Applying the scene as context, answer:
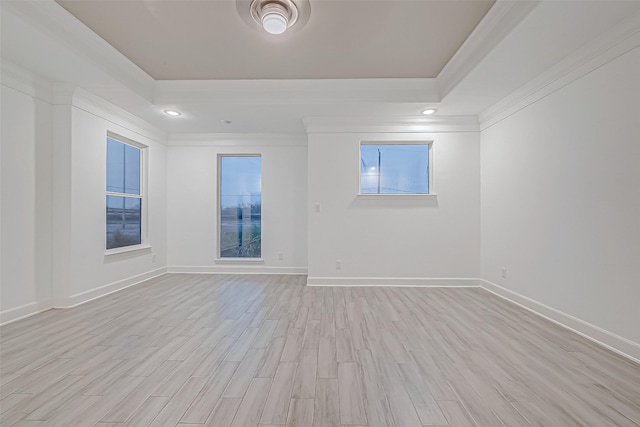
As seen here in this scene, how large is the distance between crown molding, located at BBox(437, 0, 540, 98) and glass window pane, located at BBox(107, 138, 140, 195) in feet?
14.7

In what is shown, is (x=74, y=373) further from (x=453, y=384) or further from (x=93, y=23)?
(x=93, y=23)

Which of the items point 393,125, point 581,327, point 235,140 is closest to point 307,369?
point 581,327

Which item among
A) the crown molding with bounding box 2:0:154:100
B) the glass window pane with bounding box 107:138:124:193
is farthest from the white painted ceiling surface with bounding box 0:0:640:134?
the glass window pane with bounding box 107:138:124:193

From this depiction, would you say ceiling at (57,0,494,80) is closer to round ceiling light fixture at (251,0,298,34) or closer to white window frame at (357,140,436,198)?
round ceiling light fixture at (251,0,298,34)

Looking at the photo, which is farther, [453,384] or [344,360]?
[344,360]

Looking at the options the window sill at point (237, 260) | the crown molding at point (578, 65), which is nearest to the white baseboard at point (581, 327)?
the crown molding at point (578, 65)

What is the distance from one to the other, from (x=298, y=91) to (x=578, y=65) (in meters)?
2.74

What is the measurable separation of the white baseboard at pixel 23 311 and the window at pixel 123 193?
38.1 inches

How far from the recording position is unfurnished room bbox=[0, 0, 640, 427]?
167 centimetres

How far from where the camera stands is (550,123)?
9.09 ft

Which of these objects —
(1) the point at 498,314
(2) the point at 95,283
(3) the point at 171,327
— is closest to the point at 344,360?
(3) the point at 171,327

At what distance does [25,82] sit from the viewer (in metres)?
2.78

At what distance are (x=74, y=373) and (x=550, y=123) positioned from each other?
14.9 feet

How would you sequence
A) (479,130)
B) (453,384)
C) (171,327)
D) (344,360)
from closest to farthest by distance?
(453,384) → (344,360) → (171,327) → (479,130)
